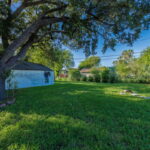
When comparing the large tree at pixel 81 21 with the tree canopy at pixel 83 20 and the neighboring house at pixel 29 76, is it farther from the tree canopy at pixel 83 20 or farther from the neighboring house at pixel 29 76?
the neighboring house at pixel 29 76

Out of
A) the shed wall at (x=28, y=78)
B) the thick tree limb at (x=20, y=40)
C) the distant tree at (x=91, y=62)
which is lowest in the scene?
the shed wall at (x=28, y=78)

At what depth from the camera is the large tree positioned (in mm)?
3772

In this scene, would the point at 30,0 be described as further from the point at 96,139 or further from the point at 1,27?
the point at 96,139

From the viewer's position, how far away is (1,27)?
173 inches

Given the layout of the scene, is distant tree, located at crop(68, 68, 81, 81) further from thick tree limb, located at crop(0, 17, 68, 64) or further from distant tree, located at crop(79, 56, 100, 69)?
distant tree, located at crop(79, 56, 100, 69)

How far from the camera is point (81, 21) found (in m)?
4.26

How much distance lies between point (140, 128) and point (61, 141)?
70.8 inches

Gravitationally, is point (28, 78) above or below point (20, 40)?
below

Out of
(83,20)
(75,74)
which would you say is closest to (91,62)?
(75,74)

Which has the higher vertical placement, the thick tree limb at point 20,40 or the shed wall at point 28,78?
the thick tree limb at point 20,40

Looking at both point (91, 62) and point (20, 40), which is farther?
point (91, 62)

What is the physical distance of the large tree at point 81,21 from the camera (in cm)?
377

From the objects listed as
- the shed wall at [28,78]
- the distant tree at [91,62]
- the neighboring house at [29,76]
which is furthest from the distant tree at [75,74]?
the distant tree at [91,62]

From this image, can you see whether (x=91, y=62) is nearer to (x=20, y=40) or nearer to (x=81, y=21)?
(x=81, y=21)
